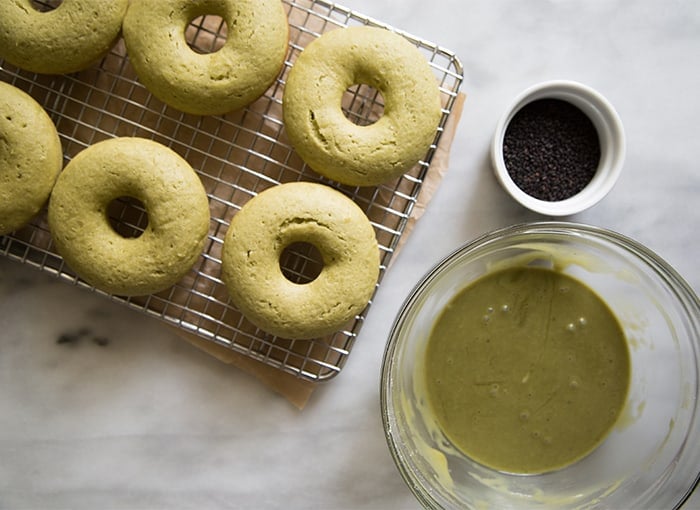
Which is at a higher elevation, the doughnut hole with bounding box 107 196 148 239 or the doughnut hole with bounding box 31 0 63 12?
the doughnut hole with bounding box 31 0 63 12

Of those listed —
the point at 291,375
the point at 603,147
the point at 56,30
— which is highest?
the point at 603,147

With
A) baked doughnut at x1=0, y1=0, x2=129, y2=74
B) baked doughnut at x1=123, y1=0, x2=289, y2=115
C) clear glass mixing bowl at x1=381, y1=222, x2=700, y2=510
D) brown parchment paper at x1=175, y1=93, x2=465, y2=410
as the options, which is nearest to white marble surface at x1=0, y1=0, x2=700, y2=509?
brown parchment paper at x1=175, y1=93, x2=465, y2=410

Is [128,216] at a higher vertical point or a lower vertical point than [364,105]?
lower

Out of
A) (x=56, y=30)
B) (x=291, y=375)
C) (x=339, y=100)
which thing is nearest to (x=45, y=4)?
(x=56, y=30)

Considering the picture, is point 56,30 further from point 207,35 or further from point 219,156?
point 219,156

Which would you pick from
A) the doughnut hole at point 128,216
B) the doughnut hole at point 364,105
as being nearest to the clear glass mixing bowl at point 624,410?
the doughnut hole at point 364,105

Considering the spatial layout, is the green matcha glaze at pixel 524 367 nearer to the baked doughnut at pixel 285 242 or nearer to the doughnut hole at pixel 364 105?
the baked doughnut at pixel 285 242

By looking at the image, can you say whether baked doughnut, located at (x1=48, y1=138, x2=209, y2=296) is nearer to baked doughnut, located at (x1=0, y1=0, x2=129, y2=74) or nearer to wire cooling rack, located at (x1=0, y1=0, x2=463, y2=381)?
wire cooling rack, located at (x1=0, y1=0, x2=463, y2=381)

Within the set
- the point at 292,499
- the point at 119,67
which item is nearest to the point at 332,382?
the point at 292,499
